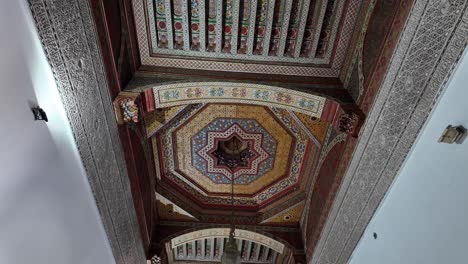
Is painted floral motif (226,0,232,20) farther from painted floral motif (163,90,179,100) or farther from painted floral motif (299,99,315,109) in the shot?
painted floral motif (299,99,315,109)

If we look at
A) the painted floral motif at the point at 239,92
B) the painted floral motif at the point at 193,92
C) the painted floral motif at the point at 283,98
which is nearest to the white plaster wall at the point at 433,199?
the painted floral motif at the point at 283,98

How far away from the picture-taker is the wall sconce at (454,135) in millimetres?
1679

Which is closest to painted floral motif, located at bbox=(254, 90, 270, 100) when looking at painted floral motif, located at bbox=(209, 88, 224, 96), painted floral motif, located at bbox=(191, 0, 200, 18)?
painted floral motif, located at bbox=(209, 88, 224, 96)

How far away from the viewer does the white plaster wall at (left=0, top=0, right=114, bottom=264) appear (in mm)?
1559

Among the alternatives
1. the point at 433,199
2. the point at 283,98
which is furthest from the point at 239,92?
the point at 433,199

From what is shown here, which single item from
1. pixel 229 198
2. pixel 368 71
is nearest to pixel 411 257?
pixel 368 71

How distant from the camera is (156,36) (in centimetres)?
302

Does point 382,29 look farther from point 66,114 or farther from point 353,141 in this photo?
point 66,114

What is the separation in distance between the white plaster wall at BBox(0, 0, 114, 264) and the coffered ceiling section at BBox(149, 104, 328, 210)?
68.2 inches

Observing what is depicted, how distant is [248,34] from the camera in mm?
3039

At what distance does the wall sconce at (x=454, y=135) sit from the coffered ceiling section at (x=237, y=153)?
197cm

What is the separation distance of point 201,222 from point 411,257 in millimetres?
2981

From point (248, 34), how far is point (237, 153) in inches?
65.9

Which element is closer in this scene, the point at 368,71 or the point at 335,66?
the point at 368,71
